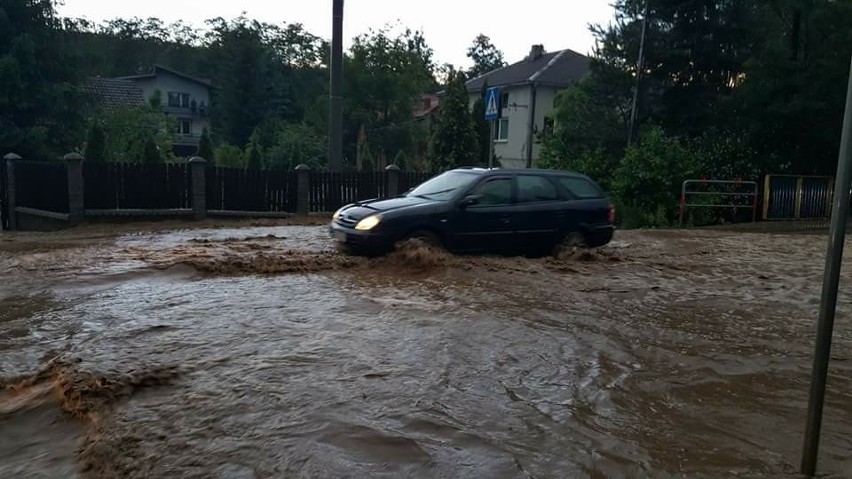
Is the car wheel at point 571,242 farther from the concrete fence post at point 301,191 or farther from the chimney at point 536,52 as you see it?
the chimney at point 536,52

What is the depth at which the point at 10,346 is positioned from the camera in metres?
5.47

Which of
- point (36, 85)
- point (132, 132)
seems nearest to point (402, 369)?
point (36, 85)

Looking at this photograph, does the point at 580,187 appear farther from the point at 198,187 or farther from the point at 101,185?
the point at 101,185

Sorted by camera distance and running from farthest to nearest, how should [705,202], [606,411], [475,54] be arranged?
[475,54] → [705,202] → [606,411]

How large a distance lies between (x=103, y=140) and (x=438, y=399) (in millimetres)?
18739

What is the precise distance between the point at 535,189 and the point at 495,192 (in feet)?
2.62

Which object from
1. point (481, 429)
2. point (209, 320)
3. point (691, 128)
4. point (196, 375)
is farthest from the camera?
point (691, 128)

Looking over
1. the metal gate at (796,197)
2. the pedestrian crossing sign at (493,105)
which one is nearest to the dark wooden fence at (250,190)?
the pedestrian crossing sign at (493,105)

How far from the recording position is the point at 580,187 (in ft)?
34.9

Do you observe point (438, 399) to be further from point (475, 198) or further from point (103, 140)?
point (103, 140)

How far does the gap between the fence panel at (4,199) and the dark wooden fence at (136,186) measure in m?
2.07

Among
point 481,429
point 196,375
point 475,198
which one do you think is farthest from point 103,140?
point 481,429

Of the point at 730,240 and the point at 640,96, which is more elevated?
the point at 640,96

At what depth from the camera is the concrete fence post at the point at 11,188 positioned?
15.0 meters
